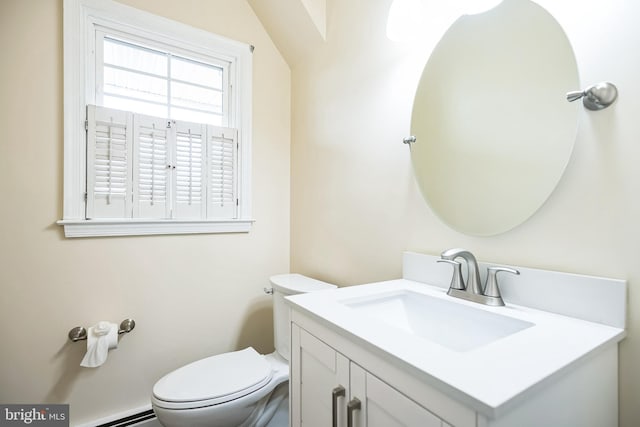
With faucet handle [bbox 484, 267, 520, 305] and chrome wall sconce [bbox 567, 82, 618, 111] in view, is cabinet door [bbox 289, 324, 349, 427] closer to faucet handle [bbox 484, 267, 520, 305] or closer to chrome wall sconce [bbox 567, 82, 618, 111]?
faucet handle [bbox 484, 267, 520, 305]

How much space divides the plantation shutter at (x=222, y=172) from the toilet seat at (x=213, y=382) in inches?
31.3

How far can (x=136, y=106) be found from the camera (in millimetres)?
1569

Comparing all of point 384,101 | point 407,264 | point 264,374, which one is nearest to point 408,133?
point 384,101

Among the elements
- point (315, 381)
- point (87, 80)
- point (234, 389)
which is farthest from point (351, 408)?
point (87, 80)

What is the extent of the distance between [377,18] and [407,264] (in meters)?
1.09

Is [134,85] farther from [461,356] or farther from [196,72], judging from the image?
[461,356]

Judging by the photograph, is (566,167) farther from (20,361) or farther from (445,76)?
(20,361)

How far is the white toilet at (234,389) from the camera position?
1.12 metres

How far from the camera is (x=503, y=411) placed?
400 mm

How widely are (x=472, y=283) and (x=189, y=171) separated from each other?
4.92 ft

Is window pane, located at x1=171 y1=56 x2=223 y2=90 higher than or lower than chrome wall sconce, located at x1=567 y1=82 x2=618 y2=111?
higher

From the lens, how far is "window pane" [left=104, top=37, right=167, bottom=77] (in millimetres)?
1530

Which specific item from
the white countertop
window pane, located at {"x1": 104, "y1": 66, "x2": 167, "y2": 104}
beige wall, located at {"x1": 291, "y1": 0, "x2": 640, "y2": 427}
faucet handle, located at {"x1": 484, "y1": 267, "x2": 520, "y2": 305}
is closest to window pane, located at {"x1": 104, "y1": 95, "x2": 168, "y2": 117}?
window pane, located at {"x1": 104, "y1": 66, "x2": 167, "y2": 104}

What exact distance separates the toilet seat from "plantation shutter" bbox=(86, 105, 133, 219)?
0.84 meters
